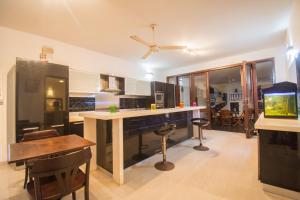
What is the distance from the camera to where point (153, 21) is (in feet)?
9.29

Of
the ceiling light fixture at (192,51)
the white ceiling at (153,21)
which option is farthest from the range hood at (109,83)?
the ceiling light fixture at (192,51)

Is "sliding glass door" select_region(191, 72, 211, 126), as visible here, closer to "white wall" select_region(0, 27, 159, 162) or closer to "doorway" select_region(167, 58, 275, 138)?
"doorway" select_region(167, 58, 275, 138)

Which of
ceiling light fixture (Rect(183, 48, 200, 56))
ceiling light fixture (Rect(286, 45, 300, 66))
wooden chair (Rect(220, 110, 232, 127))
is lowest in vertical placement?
wooden chair (Rect(220, 110, 232, 127))

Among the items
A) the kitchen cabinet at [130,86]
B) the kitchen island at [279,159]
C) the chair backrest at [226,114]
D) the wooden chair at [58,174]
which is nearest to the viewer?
the wooden chair at [58,174]

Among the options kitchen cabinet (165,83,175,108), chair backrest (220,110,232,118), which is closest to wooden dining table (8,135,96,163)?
kitchen cabinet (165,83,175,108)

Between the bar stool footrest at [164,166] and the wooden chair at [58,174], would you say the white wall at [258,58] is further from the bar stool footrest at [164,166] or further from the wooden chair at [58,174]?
the wooden chair at [58,174]

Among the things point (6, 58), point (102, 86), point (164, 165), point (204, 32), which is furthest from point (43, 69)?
point (204, 32)

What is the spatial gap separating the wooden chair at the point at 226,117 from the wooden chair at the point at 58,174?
626 cm

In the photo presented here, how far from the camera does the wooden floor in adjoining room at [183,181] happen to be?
1765mm

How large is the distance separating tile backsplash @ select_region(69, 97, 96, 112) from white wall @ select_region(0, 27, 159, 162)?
0.86 metres

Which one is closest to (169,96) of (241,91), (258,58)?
(241,91)

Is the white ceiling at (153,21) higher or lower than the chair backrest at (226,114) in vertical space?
higher

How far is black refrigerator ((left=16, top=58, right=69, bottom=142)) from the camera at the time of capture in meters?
2.51

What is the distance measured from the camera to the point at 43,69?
2.74m
